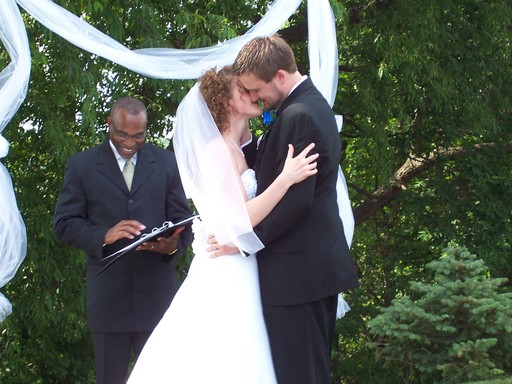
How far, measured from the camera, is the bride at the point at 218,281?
4184mm

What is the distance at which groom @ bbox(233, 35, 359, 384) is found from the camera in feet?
13.3

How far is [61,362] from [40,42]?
313 cm

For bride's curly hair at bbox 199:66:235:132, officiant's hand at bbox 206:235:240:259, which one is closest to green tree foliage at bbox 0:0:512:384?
bride's curly hair at bbox 199:66:235:132

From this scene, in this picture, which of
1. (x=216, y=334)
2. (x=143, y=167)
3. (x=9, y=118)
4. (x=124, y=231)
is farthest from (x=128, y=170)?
(x=216, y=334)

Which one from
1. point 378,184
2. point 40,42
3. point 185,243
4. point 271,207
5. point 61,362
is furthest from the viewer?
point 378,184

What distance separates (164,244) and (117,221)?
0.27 m

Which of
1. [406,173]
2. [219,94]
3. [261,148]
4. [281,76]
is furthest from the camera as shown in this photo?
[406,173]

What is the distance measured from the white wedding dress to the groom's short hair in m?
0.46

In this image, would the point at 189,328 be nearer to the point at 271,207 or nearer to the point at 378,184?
the point at 271,207

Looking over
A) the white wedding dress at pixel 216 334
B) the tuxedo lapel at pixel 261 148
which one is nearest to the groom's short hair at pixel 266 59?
the tuxedo lapel at pixel 261 148

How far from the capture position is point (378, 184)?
Answer: 12.0 meters

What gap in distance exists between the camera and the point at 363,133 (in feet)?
34.0

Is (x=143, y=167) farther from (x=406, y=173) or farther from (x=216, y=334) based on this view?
(x=406, y=173)

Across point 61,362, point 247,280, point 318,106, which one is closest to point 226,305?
point 247,280
